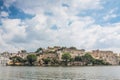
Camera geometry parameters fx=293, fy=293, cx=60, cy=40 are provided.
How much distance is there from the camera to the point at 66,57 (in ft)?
656

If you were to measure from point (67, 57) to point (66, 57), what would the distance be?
0.68m

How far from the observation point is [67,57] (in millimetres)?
199875
